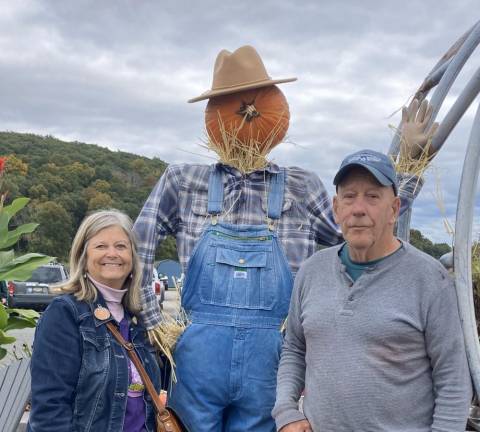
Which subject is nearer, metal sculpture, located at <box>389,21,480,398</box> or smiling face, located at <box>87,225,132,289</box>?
metal sculpture, located at <box>389,21,480,398</box>

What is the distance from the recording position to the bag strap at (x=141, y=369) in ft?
7.96

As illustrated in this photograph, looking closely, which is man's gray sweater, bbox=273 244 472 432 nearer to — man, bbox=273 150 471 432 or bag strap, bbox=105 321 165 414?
man, bbox=273 150 471 432

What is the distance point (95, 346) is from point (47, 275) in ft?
38.5

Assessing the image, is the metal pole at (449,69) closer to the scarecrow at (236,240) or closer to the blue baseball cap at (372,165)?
the scarecrow at (236,240)

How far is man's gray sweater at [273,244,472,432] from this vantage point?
183 centimetres

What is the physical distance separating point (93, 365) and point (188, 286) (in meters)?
0.50

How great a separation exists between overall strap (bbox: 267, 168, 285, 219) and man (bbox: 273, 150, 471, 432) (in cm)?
61

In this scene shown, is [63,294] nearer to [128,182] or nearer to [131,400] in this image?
[131,400]

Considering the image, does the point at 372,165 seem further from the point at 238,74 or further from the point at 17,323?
the point at 17,323

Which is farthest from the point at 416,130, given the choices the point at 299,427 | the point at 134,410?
the point at 134,410

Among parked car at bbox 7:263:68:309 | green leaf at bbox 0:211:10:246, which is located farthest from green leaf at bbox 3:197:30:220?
parked car at bbox 7:263:68:309

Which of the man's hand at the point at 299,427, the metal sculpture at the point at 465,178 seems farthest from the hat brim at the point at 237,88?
the man's hand at the point at 299,427

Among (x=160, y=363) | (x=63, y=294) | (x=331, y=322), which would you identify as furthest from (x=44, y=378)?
(x=331, y=322)

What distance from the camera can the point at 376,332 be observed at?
73.2 inches
